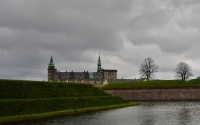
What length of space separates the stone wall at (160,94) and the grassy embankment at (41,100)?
847 inches

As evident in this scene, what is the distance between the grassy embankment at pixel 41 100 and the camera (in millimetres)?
28266

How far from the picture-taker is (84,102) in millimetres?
40000

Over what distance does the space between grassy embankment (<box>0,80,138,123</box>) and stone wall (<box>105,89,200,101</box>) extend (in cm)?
2150

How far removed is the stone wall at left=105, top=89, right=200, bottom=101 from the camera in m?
66.6

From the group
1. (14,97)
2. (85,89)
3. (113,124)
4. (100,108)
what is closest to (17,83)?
(14,97)

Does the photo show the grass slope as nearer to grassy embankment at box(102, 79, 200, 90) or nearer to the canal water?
the canal water

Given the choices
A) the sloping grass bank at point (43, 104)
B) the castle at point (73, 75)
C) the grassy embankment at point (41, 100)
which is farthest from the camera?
the castle at point (73, 75)

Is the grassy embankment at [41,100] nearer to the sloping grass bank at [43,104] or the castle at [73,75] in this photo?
the sloping grass bank at [43,104]

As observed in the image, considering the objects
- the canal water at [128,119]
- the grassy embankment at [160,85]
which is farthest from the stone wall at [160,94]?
the canal water at [128,119]

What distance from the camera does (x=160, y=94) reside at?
69812 mm

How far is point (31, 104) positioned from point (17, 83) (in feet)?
24.3

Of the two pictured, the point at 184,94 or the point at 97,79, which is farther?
the point at 97,79

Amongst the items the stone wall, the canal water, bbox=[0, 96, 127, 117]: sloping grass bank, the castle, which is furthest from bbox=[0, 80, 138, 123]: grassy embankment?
the castle

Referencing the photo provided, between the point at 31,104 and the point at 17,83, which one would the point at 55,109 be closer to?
the point at 31,104
